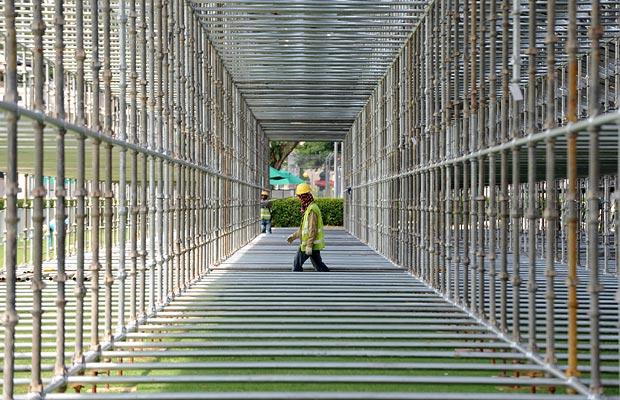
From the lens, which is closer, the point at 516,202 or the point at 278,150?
Answer: the point at 516,202

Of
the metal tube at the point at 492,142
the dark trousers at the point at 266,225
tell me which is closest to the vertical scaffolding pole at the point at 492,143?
the metal tube at the point at 492,142

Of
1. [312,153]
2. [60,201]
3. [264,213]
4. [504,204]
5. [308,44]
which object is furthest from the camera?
[312,153]

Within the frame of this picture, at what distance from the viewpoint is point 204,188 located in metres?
11.6

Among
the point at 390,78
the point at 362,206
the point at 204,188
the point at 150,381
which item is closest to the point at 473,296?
the point at 150,381

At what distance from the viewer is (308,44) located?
12.2 metres

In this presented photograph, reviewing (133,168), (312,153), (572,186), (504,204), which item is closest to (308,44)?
(133,168)

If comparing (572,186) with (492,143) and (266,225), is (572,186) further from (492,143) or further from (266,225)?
(266,225)

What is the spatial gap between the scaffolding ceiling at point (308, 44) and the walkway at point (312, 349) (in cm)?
268

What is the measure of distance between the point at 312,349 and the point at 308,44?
22.9 feet

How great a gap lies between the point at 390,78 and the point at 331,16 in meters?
3.52

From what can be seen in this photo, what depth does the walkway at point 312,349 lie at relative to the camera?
465 cm

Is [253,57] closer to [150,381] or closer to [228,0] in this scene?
[228,0]

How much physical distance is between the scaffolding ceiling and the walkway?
2679 millimetres

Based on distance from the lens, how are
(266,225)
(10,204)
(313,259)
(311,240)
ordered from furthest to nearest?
(266,225)
(313,259)
(311,240)
(10,204)
